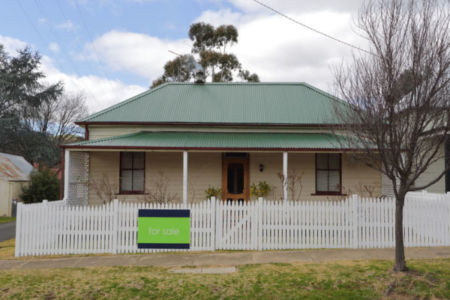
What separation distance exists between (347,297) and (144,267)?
4.19 meters

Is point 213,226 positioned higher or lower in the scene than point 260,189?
lower

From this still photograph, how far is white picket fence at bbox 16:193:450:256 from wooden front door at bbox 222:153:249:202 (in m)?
4.96

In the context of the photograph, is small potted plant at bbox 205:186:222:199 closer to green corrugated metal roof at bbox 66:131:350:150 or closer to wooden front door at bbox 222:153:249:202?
wooden front door at bbox 222:153:249:202

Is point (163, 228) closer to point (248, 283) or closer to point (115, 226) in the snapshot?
point (115, 226)

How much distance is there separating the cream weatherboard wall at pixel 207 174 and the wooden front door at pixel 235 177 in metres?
0.21

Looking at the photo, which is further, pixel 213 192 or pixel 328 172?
pixel 328 172

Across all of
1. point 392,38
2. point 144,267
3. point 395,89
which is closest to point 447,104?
point 395,89

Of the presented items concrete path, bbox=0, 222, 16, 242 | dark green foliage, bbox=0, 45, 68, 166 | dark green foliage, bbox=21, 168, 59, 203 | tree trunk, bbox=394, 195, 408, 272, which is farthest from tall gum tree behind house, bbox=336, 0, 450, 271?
dark green foliage, bbox=0, 45, 68, 166

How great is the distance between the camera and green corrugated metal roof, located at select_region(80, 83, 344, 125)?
14.7 meters

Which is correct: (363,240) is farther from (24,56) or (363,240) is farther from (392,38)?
(24,56)

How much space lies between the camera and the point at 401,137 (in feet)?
19.9

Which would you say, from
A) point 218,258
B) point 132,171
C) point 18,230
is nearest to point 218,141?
point 132,171

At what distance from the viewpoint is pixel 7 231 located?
558 inches

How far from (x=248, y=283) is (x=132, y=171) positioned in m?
9.22
